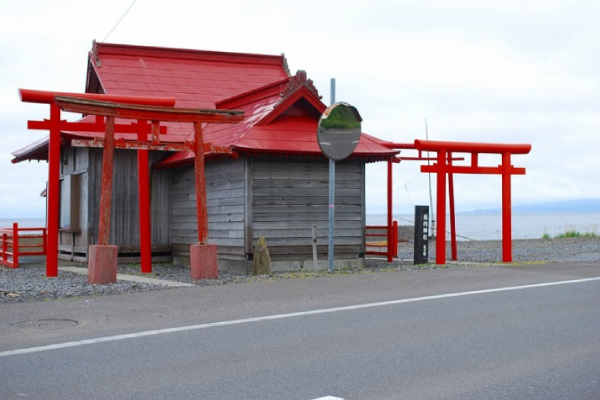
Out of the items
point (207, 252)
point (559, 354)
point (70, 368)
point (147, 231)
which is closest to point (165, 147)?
point (207, 252)

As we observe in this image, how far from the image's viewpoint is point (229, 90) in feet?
75.9

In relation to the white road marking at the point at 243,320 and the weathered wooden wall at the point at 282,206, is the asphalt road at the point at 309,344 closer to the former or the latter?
the white road marking at the point at 243,320

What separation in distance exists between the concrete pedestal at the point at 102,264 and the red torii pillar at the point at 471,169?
737 cm

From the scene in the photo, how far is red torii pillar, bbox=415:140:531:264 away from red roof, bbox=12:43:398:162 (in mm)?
1279

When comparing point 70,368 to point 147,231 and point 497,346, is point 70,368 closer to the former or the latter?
point 497,346

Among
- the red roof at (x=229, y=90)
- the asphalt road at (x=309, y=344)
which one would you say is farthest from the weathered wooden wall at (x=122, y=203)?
the asphalt road at (x=309, y=344)

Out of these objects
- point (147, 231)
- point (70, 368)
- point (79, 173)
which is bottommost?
point (70, 368)

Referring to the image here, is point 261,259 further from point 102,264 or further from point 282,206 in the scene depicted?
point 102,264

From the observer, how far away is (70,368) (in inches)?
235

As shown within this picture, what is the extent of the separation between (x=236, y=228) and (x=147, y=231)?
81.0 inches

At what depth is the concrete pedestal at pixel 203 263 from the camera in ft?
44.0

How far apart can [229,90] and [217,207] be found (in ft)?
20.5

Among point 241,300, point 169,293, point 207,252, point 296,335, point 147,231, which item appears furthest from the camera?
point 147,231

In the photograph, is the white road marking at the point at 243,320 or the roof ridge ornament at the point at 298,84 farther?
the roof ridge ornament at the point at 298,84
